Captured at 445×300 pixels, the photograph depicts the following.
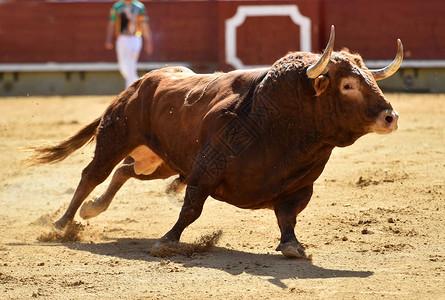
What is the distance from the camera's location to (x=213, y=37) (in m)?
13.8

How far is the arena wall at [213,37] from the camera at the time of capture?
42.2 feet

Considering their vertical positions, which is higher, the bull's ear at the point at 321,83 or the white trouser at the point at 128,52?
the bull's ear at the point at 321,83

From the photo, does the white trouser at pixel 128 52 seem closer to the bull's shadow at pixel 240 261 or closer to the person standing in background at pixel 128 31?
the person standing in background at pixel 128 31

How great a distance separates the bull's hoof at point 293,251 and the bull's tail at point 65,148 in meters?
1.93

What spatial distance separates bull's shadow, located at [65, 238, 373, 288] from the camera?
3793mm

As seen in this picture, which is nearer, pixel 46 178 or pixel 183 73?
pixel 183 73

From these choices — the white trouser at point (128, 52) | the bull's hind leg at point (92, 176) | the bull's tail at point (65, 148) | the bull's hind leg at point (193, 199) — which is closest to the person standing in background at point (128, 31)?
the white trouser at point (128, 52)

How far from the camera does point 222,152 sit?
425cm

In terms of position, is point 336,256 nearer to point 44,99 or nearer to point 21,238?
point 21,238

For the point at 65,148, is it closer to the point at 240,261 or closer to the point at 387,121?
the point at 240,261

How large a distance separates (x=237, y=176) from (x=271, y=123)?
1.11ft

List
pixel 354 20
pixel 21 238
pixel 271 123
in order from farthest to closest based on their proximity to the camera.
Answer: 1. pixel 354 20
2. pixel 21 238
3. pixel 271 123

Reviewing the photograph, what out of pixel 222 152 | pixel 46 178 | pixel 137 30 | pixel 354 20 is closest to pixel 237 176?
pixel 222 152

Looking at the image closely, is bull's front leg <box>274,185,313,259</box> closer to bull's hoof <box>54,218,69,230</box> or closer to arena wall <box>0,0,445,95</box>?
bull's hoof <box>54,218,69,230</box>
